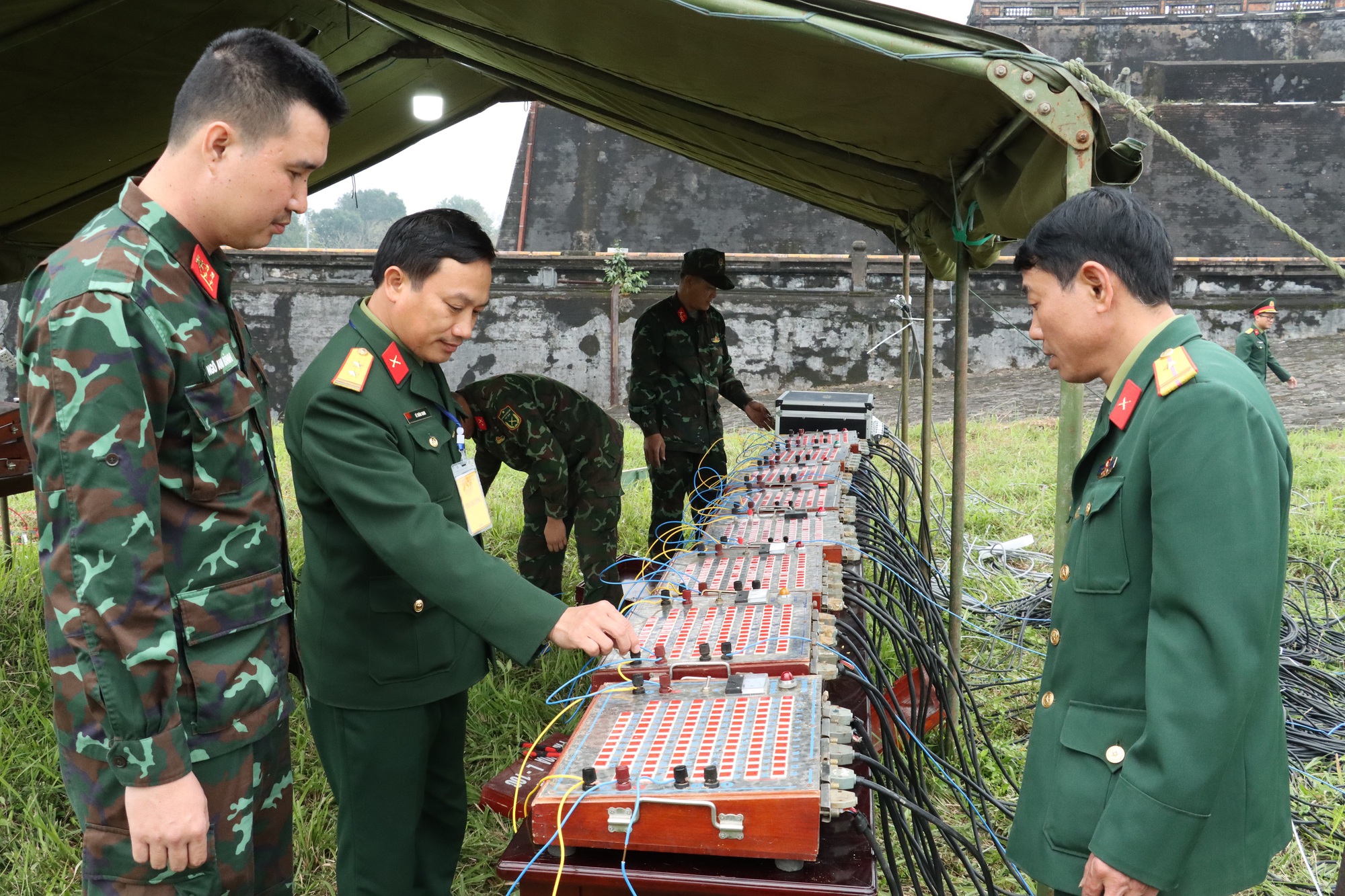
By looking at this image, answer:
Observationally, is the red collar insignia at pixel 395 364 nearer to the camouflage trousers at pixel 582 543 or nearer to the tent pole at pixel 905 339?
the camouflage trousers at pixel 582 543

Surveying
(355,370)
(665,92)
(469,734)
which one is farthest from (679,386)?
(355,370)

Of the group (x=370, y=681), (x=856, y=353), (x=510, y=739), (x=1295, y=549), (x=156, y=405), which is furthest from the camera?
(x=856, y=353)

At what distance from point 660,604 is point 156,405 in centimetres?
106

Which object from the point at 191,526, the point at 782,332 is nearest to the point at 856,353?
the point at 782,332

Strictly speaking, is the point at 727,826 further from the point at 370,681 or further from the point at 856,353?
the point at 856,353

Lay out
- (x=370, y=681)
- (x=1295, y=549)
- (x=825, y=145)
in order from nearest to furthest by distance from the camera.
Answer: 1. (x=370, y=681)
2. (x=825, y=145)
3. (x=1295, y=549)

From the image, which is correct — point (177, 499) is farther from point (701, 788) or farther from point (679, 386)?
point (679, 386)

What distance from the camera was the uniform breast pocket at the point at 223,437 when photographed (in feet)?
4.13

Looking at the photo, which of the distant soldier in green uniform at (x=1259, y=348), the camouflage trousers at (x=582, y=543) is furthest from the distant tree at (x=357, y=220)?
the camouflage trousers at (x=582, y=543)

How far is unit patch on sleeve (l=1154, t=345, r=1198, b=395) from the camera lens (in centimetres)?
110

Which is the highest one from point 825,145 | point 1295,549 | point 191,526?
point 825,145

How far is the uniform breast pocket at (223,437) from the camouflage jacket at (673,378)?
316 cm

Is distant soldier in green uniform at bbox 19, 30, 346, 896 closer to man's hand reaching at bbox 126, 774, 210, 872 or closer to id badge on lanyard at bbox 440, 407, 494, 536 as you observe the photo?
man's hand reaching at bbox 126, 774, 210, 872

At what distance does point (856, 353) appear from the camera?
12.1 metres
